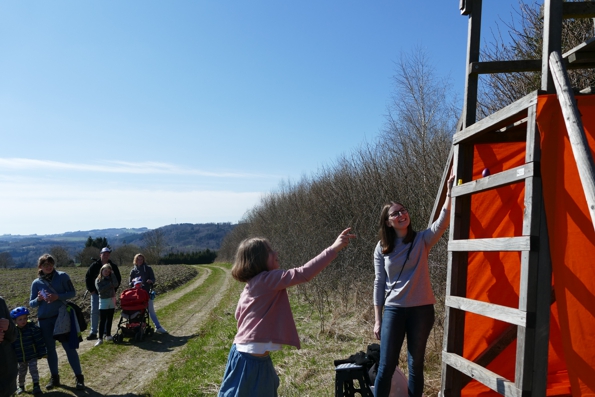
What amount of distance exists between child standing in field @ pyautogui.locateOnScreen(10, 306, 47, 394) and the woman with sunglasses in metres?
5.49

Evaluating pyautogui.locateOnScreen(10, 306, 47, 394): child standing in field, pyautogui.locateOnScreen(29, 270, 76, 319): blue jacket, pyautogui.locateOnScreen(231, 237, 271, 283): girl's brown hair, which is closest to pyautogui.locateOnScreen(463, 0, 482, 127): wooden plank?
pyautogui.locateOnScreen(231, 237, 271, 283): girl's brown hair

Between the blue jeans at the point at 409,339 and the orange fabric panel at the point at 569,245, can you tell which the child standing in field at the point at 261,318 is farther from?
the orange fabric panel at the point at 569,245

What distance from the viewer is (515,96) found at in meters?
7.79

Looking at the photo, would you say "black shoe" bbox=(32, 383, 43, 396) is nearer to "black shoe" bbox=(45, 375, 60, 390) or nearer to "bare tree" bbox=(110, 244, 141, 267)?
"black shoe" bbox=(45, 375, 60, 390)

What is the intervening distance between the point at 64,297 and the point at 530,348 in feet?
22.6

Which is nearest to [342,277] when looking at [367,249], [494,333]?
[367,249]

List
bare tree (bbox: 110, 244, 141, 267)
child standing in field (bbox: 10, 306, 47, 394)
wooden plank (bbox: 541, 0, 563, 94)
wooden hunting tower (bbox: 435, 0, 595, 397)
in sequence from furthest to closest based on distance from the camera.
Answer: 1. bare tree (bbox: 110, 244, 141, 267)
2. child standing in field (bbox: 10, 306, 47, 394)
3. wooden plank (bbox: 541, 0, 563, 94)
4. wooden hunting tower (bbox: 435, 0, 595, 397)

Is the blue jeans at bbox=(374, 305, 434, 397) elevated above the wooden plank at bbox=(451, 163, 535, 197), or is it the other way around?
the wooden plank at bbox=(451, 163, 535, 197)

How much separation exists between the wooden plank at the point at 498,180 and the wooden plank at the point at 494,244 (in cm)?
40

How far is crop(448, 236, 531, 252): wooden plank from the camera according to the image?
10.7 feet

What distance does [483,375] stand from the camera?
3625 mm

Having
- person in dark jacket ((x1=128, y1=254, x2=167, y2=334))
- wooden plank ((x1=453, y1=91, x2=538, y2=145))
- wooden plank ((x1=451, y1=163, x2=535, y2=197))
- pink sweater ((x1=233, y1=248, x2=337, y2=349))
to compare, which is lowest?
person in dark jacket ((x1=128, y1=254, x2=167, y2=334))

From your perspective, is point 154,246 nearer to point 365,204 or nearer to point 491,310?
point 365,204

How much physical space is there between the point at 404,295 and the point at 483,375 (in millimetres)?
916
